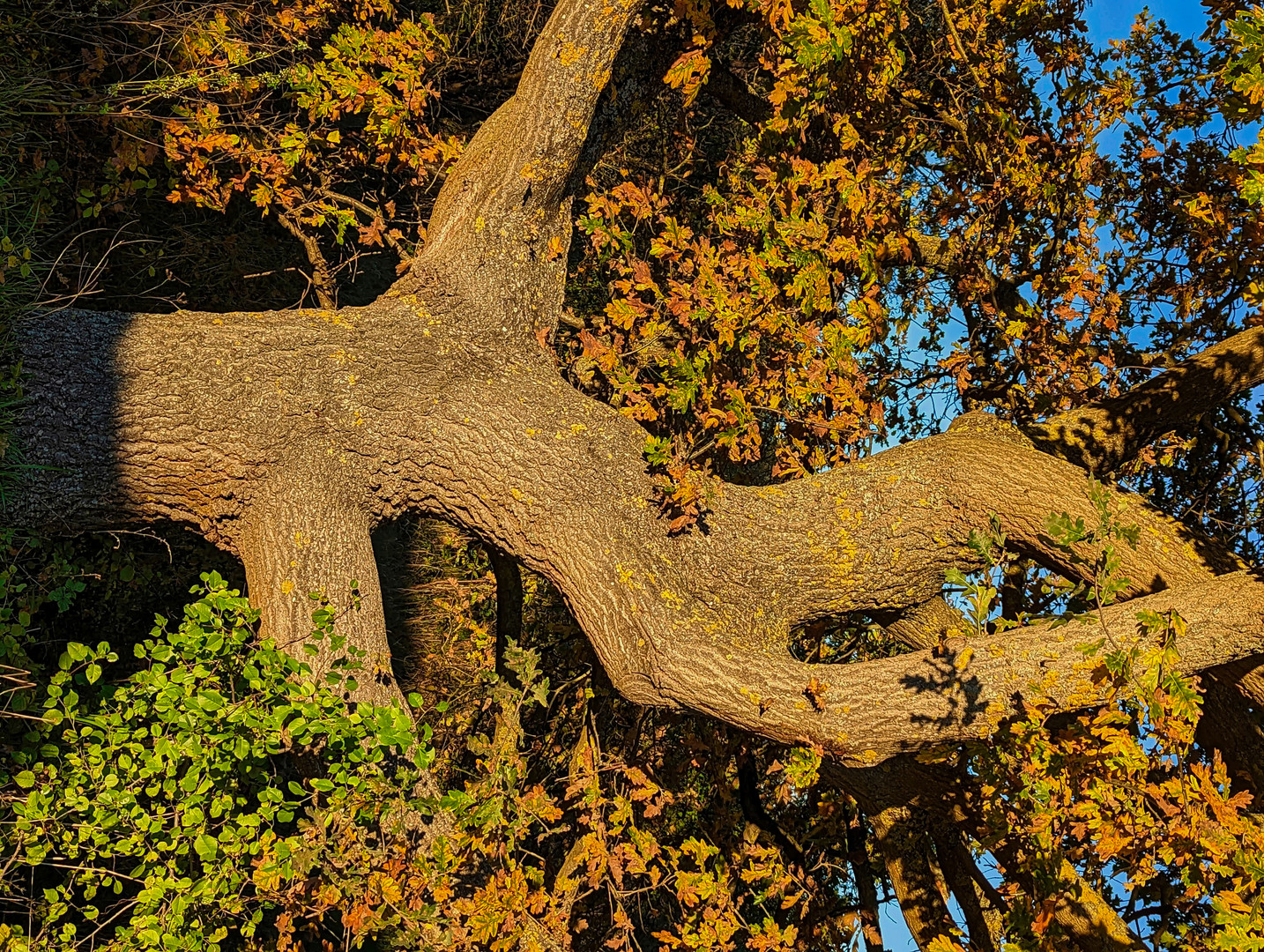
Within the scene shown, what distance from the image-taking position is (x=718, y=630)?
3848 mm

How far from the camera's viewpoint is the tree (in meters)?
3.50

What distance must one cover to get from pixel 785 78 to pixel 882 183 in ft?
3.48

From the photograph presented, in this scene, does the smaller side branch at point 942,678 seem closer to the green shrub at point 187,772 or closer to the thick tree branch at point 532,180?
the green shrub at point 187,772

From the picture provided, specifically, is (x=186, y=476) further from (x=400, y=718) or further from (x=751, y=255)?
(x=751, y=255)

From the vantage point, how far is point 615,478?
400 cm

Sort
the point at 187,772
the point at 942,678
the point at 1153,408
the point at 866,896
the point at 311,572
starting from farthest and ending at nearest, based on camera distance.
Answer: the point at 866,896 < the point at 1153,408 < the point at 311,572 < the point at 942,678 < the point at 187,772

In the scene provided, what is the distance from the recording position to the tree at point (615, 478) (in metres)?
3.50

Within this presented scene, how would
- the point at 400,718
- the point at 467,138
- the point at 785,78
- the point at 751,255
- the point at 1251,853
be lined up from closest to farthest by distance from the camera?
1. the point at 1251,853
2. the point at 400,718
3. the point at 751,255
4. the point at 785,78
5. the point at 467,138

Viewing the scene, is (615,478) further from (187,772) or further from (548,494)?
(187,772)

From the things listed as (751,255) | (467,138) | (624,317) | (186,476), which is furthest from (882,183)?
(186,476)

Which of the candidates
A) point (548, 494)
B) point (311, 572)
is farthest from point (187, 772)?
point (548, 494)

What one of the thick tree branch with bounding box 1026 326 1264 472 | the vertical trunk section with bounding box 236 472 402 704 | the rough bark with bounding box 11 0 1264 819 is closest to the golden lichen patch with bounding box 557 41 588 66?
the rough bark with bounding box 11 0 1264 819

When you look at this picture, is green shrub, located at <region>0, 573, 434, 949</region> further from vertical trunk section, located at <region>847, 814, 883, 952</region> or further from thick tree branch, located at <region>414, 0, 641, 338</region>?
vertical trunk section, located at <region>847, 814, 883, 952</region>

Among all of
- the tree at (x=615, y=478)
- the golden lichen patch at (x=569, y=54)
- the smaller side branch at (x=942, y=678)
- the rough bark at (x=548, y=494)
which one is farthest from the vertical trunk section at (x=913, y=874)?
the golden lichen patch at (x=569, y=54)
